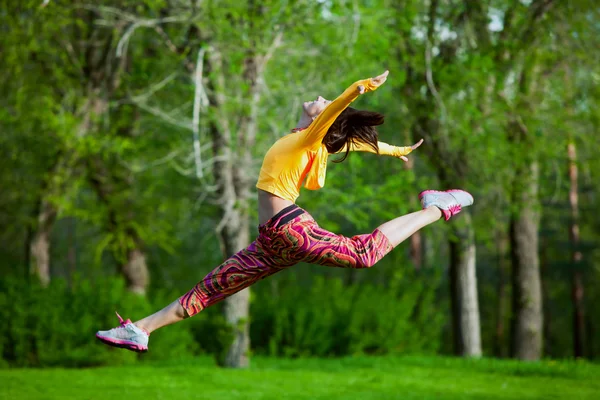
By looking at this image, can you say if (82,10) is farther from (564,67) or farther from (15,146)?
(564,67)

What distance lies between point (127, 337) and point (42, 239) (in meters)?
9.59

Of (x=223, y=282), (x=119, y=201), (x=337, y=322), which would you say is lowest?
(x=337, y=322)

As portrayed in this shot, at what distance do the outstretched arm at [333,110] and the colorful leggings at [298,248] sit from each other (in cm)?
44

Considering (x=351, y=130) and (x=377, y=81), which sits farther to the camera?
(x=351, y=130)

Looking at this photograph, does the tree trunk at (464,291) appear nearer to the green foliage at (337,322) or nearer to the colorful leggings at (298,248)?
the green foliage at (337,322)

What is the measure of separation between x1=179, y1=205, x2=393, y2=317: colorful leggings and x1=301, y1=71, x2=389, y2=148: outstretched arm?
435 millimetres

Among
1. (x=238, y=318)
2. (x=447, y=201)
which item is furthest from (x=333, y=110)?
(x=238, y=318)

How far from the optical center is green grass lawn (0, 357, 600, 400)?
7398 mm

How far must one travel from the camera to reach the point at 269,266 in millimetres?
4566

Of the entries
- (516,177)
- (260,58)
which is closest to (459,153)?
(516,177)

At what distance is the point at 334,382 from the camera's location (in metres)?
8.43

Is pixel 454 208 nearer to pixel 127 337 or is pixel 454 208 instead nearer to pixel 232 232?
pixel 127 337

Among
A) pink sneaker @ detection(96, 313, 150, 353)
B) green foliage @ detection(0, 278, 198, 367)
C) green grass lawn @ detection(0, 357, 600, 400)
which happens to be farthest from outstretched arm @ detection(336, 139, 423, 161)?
green foliage @ detection(0, 278, 198, 367)

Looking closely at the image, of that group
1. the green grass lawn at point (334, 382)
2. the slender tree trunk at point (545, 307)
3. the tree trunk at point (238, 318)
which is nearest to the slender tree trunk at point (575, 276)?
the slender tree trunk at point (545, 307)
